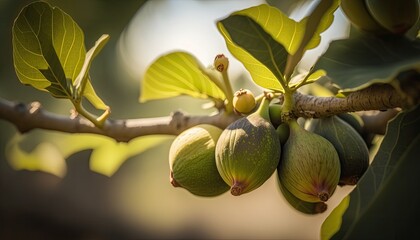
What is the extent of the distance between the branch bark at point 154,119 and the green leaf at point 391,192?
0.06 metres

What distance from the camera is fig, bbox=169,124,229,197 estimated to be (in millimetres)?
924

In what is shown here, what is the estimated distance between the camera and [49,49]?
3.28 ft

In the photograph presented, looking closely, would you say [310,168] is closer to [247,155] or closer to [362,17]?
[247,155]

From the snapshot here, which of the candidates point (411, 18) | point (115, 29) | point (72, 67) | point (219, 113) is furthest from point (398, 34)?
point (115, 29)

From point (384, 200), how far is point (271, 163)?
0.20m

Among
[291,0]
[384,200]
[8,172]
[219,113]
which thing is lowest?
[8,172]

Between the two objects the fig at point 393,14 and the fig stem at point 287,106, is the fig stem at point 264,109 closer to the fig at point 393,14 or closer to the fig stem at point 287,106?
the fig stem at point 287,106

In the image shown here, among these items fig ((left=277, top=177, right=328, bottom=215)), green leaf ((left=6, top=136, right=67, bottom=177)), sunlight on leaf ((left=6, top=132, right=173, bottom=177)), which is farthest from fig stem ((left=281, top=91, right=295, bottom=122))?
green leaf ((left=6, top=136, right=67, bottom=177))

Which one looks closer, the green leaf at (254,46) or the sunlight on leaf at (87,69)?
the green leaf at (254,46)

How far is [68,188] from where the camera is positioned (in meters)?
8.33

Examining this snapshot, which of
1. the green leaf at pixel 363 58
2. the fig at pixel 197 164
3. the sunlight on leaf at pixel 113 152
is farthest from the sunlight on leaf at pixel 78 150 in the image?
the green leaf at pixel 363 58

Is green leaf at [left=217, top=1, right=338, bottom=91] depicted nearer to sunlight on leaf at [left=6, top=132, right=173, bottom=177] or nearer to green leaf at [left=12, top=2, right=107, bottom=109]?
green leaf at [left=12, top=2, right=107, bottom=109]

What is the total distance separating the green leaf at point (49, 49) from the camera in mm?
968

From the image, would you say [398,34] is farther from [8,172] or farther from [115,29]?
[8,172]
